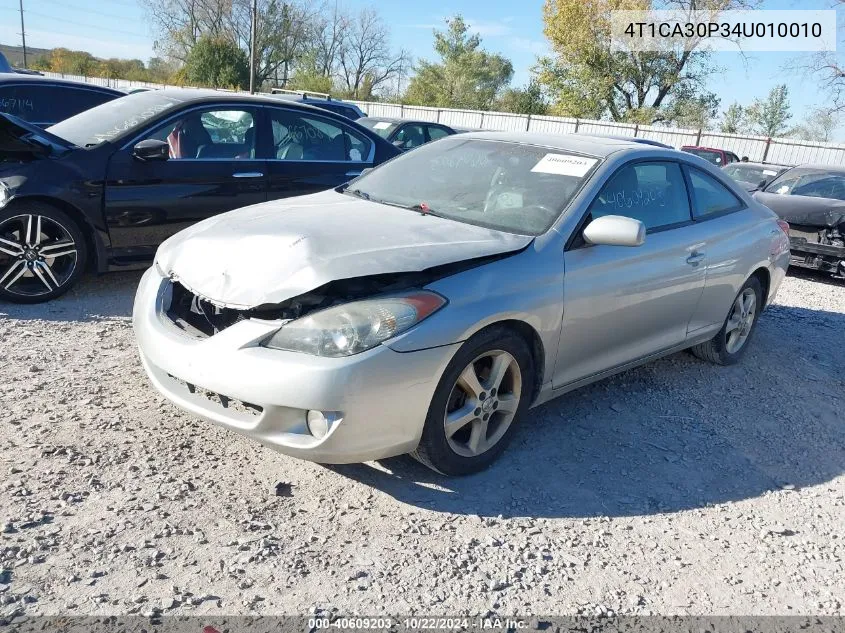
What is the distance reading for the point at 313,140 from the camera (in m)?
6.43

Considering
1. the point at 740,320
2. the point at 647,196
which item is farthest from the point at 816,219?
the point at 647,196

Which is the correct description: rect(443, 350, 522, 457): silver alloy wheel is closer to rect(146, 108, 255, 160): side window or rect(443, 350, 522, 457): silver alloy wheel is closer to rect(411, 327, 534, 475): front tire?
rect(411, 327, 534, 475): front tire

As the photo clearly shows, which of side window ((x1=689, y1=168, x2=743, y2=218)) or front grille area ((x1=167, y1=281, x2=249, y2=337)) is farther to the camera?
side window ((x1=689, y1=168, x2=743, y2=218))

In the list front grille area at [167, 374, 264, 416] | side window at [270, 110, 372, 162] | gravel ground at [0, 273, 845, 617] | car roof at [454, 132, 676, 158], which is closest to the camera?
gravel ground at [0, 273, 845, 617]

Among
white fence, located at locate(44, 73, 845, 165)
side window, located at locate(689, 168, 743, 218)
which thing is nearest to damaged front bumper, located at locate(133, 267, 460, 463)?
side window, located at locate(689, 168, 743, 218)

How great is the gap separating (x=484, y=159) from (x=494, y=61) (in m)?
63.2

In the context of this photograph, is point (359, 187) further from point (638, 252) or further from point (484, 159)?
point (638, 252)

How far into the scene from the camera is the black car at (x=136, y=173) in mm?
4965

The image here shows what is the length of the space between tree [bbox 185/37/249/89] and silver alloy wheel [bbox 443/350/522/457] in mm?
46441

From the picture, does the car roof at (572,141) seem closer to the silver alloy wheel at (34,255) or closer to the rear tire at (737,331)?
the rear tire at (737,331)

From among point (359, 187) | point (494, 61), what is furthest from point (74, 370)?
point (494, 61)

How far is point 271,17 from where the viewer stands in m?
57.5

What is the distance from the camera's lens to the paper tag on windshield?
378cm

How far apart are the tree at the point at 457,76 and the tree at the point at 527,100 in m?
4.85
